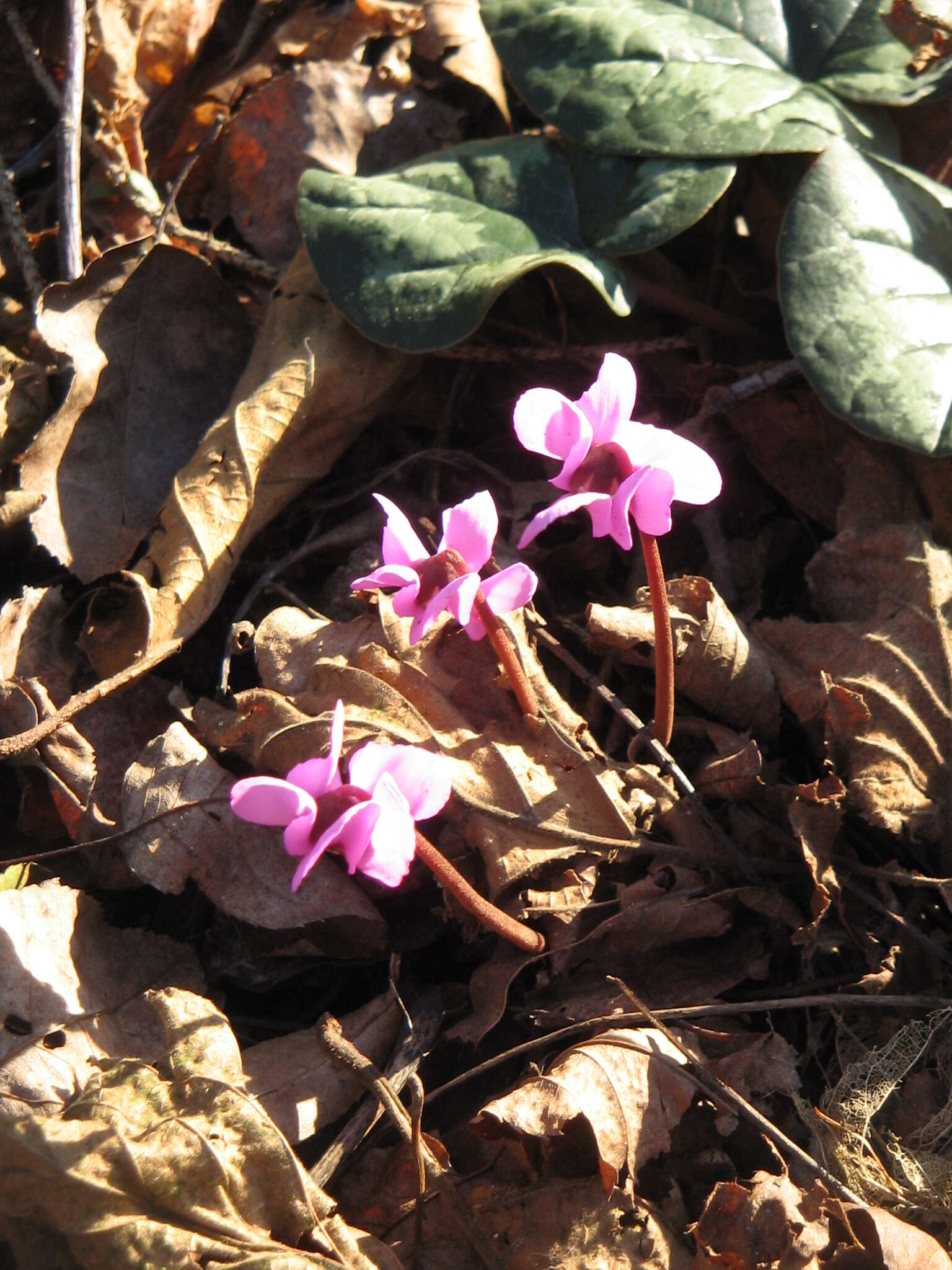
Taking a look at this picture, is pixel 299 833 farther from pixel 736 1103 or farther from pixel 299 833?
pixel 736 1103

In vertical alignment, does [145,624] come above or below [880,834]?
above

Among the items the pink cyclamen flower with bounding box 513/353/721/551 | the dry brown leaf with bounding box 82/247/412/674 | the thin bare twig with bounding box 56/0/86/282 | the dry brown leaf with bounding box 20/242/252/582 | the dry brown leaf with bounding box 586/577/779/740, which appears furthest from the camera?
the thin bare twig with bounding box 56/0/86/282

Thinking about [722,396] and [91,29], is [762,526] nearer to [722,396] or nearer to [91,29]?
[722,396]

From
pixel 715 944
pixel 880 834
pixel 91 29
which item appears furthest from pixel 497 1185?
pixel 91 29

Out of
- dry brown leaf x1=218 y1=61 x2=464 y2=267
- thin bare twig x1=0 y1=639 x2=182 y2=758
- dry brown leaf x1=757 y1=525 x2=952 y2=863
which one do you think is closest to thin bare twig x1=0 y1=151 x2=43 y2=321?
dry brown leaf x1=218 y1=61 x2=464 y2=267

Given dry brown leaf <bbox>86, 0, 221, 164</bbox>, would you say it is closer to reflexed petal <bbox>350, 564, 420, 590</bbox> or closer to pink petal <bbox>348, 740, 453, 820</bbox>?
reflexed petal <bbox>350, 564, 420, 590</bbox>

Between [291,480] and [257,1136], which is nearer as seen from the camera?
[257,1136]

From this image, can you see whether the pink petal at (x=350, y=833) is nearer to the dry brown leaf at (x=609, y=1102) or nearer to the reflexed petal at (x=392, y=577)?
the reflexed petal at (x=392, y=577)
